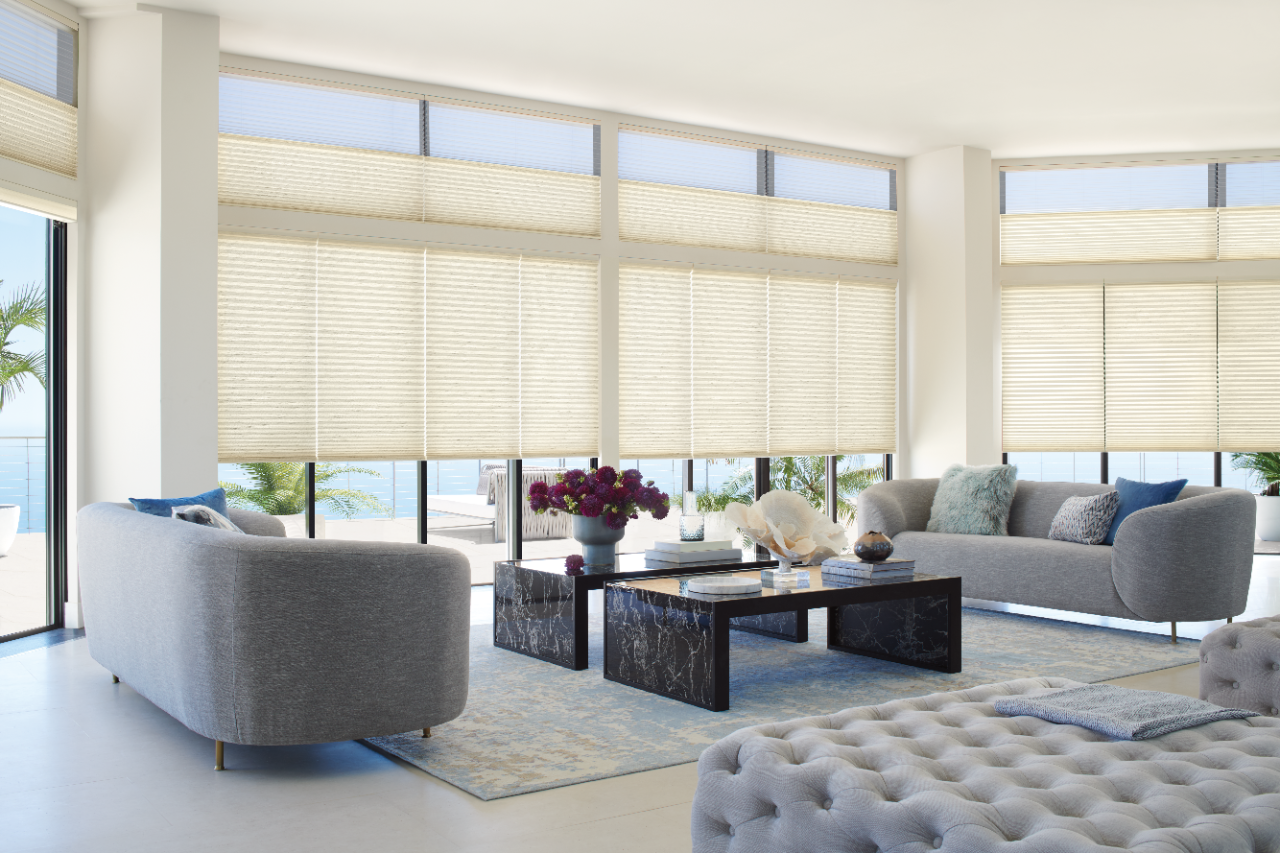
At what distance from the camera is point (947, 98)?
770cm

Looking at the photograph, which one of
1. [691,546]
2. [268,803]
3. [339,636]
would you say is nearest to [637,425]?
[691,546]

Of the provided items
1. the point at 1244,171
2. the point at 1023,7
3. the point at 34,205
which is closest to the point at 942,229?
the point at 1244,171

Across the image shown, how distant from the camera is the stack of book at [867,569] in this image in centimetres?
486

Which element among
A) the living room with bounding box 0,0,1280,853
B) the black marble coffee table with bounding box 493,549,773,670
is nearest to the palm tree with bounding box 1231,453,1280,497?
the living room with bounding box 0,0,1280,853

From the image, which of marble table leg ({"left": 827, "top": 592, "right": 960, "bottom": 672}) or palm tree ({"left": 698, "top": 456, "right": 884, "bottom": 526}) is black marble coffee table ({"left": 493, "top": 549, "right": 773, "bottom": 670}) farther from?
palm tree ({"left": 698, "top": 456, "right": 884, "bottom": 526})

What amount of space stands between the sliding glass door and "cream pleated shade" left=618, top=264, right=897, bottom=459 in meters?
3.79

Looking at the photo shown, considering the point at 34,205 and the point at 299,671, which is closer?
the point at 299,671

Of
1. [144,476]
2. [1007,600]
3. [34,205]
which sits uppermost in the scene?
[34,205]

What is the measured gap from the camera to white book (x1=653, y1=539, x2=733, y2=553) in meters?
5.45

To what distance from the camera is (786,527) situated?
5113 millimetres

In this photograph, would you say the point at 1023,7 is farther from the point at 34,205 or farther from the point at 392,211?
the point at 34,205

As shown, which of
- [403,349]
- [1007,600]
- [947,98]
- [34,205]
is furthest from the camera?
[947,98]

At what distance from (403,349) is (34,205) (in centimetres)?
231

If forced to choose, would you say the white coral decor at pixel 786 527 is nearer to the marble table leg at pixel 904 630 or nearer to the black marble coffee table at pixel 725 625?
the black marble coffee table at pixel 725 625
